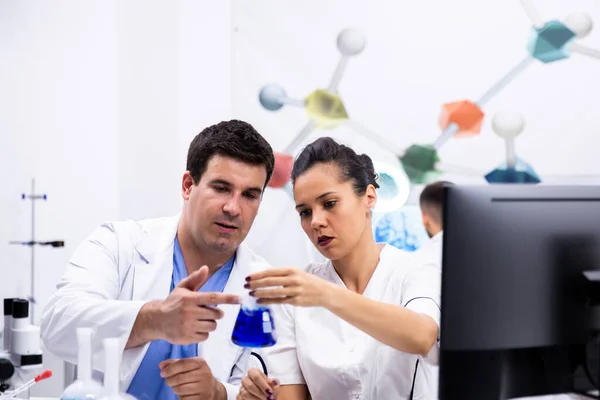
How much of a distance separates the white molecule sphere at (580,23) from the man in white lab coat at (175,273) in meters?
1.81

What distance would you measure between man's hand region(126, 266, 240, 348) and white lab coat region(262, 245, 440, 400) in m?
0.31

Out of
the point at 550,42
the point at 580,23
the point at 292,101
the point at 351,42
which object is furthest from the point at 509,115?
the point at 292,101

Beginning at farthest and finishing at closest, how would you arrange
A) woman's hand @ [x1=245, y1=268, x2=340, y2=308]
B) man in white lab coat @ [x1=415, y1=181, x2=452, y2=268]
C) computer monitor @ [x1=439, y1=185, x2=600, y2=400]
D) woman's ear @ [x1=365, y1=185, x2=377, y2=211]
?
man in white lab coat @ [x1=415, y1=181, x2=452, y2=268], woman's ear @ [x1=365, y1=185, x2=377, y2=211], woman's hand @ [x1=245, y1=268, x2=340, y2=308], computer monitor @ [x1=439, y1=185, x2=600, y2=400]

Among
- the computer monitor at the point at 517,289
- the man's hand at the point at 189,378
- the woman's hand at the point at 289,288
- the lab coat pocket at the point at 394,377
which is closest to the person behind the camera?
the computer monitor at the point at 517,289

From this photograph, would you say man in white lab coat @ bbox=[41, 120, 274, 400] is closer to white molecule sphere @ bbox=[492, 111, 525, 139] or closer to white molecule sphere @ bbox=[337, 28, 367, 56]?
white molecule sphere @ bbox=[337, 28, 367, 56]

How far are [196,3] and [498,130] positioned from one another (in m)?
1.46

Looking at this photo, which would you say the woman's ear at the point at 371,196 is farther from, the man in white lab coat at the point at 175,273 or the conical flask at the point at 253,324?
the conical flask at the point at 253,324

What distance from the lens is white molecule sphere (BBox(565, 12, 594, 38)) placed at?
114 inches

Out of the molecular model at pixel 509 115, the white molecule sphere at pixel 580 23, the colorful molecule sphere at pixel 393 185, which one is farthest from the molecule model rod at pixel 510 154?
the white molecule sphere at pixel 580 23

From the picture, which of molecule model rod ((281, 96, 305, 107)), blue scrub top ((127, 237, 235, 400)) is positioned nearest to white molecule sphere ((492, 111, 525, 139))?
molecule model rod ((281, 96, 305, 107))

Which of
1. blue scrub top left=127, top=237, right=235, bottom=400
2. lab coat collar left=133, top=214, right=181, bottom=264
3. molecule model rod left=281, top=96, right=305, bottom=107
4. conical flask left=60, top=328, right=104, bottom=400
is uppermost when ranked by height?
molecule model rod left=281, top=96, right=305, bottom=107

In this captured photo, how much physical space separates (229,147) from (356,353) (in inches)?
24.2

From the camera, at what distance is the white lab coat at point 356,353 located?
155 cm

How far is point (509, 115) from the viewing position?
9.51 feet
